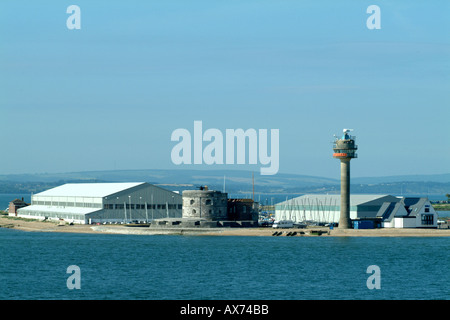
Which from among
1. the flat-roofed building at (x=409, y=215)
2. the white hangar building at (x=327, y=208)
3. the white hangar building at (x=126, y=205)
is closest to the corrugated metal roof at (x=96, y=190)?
the white hangar building at (x=126, y=205)

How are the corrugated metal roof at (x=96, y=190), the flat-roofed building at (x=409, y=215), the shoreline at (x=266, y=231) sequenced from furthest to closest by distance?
the corrugated metal roof at (x=96, y=190) → the flat-roofed building at (x=409, y=215) → the shoreline at (x=266, y=231)

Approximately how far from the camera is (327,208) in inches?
6594

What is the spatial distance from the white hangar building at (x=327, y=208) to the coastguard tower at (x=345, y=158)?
40.7 ft

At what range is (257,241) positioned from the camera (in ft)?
433

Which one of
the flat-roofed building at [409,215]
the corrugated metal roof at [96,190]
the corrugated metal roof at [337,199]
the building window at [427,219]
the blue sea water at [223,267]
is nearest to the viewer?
the blue sea water at [223,267]

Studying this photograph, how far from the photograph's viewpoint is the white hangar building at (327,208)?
515 ft

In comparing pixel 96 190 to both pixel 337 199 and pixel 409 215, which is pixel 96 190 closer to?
pixel 337 199

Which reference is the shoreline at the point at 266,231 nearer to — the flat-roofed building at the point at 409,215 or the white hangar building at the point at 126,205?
the flat-roofed building at the point at 409,215

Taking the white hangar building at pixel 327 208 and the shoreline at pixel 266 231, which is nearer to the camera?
the shoreline at pixel 266 231

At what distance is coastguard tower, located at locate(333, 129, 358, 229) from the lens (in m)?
141

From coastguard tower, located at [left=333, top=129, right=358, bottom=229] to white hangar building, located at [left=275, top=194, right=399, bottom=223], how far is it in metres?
12.4

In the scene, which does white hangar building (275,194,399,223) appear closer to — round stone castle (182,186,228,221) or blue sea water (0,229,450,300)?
blue sea water (0,229,450,300)

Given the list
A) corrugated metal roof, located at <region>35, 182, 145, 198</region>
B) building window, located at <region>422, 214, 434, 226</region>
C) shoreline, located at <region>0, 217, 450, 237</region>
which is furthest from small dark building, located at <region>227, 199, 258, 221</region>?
building window, located at <region>422, 214, 434, 226</region>
